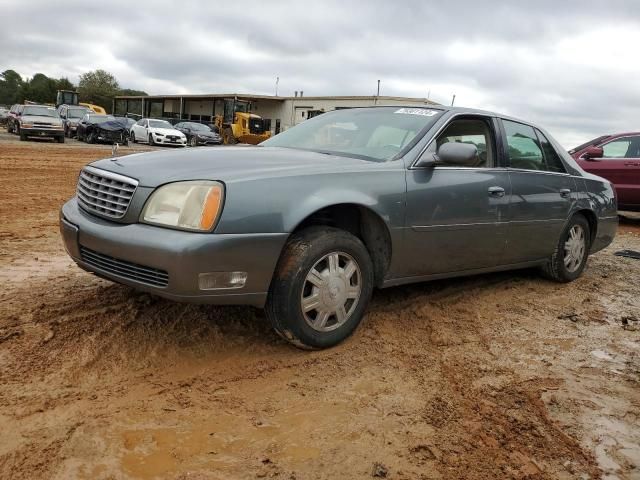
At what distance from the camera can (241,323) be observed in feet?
11.9

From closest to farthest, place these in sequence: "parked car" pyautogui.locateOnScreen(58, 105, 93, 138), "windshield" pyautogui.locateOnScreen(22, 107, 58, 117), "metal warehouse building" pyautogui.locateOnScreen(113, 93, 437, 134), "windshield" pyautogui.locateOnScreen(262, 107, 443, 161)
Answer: "windshield" pyautogui.locateOnScreen(262, 107, 443, 161) → "windshield" pyautogui.locateOnScreen(22, 107, 58, 117) → "parked car" pyautogui.locateOnScreen(58, 105, 93, 138) → "metal warehouse building" pyautogui.locateOnScreen(113, 93, 437, 134)

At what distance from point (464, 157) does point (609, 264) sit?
3.87m

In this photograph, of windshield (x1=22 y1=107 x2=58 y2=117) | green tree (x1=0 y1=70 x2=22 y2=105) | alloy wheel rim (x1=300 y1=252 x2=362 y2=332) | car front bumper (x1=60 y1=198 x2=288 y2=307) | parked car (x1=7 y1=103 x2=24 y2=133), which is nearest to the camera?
car front bumper (x1=60 y1=198 x2=288 y2=307)

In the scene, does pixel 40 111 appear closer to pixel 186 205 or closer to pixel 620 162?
pixel 620 162

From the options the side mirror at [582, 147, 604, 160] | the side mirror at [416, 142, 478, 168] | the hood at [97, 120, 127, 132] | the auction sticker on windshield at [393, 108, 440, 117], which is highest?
the auction sticker on windshield at [393, 108, 440, 117]

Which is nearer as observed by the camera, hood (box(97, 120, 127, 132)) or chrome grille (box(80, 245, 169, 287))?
chrome grille (box(80, 245, 169, 287))

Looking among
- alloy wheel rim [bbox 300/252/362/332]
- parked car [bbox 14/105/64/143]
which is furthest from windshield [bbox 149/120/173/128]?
alloy wheel rim [bbox 300/252/362/332]

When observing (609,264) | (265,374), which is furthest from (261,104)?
(265,374)

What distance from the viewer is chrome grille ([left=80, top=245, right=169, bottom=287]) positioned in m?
2.79

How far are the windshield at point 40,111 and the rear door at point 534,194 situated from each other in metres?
23.0

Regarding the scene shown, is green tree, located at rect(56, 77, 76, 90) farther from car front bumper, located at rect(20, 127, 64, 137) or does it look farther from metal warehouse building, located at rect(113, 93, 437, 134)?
car front bumper, located at rect(20, 127, 64, 137)

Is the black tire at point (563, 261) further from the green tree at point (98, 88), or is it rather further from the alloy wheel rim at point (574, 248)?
→ the green tree at point (98, 88)

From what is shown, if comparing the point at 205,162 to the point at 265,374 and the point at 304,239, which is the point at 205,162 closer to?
the point at 304,239

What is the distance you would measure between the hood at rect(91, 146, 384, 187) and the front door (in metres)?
0.47
